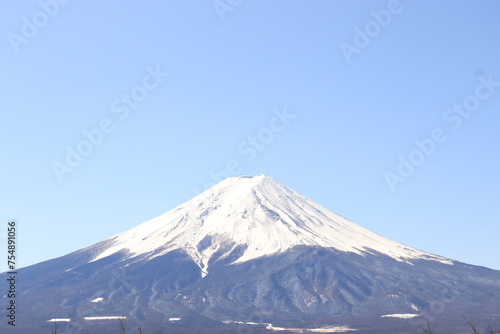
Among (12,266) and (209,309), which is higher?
(12,266)

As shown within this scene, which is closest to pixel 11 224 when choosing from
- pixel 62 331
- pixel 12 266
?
pixel 12 266

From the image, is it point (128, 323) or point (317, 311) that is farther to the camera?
point (317, 311)

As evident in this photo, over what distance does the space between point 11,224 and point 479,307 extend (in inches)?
6984

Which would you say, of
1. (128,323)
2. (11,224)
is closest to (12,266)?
(11,224)

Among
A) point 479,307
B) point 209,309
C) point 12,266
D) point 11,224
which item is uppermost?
point 11,224

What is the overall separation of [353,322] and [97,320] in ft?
282

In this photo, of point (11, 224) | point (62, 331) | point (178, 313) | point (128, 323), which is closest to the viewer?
point (11, 224)

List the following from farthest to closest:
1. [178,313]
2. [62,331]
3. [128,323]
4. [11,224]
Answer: [178,313] → [128,323] → [62,331] → [11,224]

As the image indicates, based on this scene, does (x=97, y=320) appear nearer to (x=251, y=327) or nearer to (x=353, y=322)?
(x=251, y=327)

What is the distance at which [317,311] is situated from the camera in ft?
650

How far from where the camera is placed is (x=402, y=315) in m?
187

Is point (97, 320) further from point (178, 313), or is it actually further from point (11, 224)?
point (11, 224)

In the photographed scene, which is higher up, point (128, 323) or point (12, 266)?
point (12, 266)

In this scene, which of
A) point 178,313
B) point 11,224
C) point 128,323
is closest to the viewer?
point 11,224
